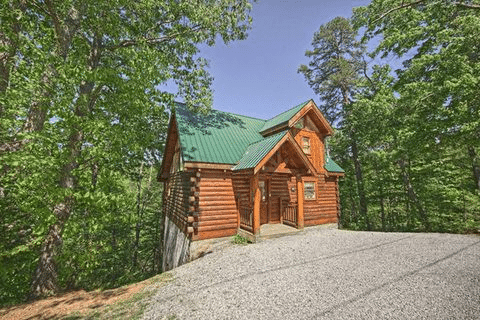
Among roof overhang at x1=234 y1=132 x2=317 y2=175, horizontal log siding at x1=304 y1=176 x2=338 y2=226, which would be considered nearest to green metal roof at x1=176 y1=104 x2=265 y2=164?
roof overhang at x1=234 y1=132 x2=317 y2=175

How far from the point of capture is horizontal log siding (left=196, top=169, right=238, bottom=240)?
9.56 meters

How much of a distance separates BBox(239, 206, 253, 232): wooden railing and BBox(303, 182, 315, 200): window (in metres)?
4.78

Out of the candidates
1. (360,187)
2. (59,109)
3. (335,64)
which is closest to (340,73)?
(335,64)

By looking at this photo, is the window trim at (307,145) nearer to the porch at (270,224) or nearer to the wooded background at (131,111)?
the porch at (270,224)

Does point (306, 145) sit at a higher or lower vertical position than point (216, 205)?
higher

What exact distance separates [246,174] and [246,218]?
237cm

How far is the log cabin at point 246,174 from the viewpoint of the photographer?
31.3 feet

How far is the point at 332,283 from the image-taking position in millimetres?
5332

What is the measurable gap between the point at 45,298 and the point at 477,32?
899 inches

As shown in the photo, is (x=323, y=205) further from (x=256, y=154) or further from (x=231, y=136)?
(x=231, y=136)

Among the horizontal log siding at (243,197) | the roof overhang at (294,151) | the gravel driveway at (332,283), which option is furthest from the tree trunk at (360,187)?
the horizontal log siding at (243,197)

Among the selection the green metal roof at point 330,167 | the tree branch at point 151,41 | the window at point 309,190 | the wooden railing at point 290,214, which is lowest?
the wooden railing at point 290,214

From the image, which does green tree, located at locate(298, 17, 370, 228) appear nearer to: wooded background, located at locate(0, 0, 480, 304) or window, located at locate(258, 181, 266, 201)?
wooded background, located at locate(0, 0, 480, 304)

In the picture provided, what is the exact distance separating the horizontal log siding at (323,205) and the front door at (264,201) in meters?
2.63
